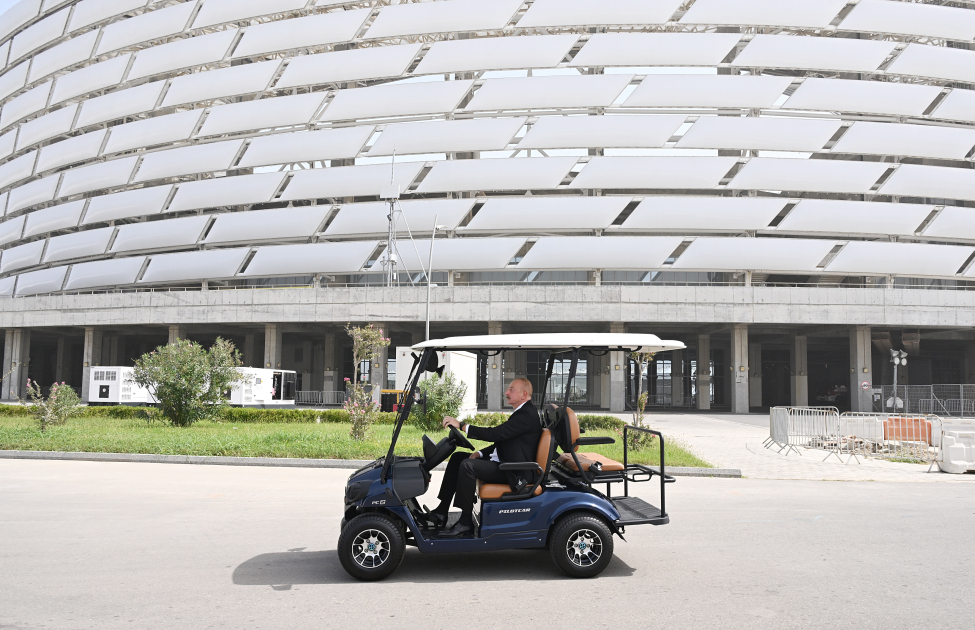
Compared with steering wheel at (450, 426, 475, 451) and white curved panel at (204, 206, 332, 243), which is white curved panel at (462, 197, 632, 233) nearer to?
white curved panel at (204, 206, 332, 243)

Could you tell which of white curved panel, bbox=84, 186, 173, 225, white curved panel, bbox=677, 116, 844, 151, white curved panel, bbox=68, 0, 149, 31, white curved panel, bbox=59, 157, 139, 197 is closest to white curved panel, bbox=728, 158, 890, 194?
white curved panel, bbox=677, 116, 844, 151

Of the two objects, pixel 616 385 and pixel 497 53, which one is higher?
pixel 497 53

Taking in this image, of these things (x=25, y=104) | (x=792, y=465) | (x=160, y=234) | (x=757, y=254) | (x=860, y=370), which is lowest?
(x=792, y=465)

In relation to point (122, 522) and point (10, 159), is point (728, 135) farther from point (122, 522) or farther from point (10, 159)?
point (10, 159)

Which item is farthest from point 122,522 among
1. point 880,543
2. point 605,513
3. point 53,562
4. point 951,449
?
point 951,449

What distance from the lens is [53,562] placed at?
6.32m

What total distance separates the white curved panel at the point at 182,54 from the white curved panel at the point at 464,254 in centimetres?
1751

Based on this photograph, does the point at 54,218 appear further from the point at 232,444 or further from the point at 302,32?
the point at 232,444

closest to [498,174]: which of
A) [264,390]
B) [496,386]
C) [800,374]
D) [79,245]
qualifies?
[496,386]

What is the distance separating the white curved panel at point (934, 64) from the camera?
39.1 meters

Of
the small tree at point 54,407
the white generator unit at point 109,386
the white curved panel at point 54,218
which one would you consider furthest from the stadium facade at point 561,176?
the small tree at point 54,407

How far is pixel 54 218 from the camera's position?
161 feet

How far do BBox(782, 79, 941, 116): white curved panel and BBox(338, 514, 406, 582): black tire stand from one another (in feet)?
127

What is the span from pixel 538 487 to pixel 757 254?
34.9 meters
